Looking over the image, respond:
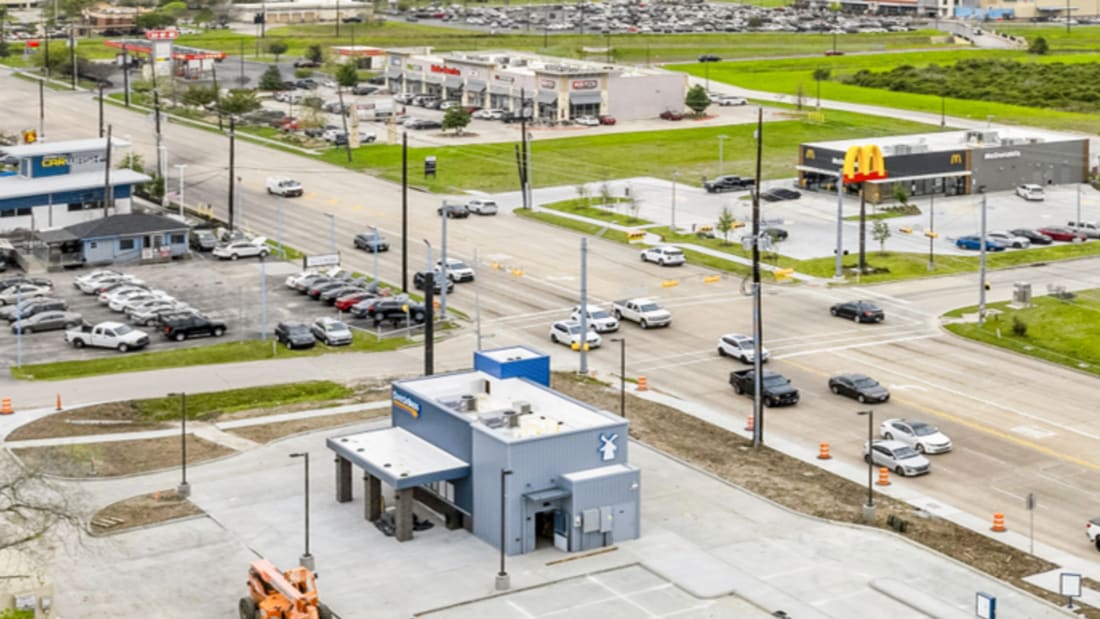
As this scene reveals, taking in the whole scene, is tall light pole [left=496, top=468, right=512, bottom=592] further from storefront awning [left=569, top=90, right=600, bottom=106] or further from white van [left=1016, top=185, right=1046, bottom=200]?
storefront awning [left=569, top=90, right=600, bottom=106]

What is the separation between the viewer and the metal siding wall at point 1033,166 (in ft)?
438

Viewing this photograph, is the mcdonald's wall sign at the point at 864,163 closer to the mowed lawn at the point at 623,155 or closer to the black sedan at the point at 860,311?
the mowed lawn at the point at 623,155

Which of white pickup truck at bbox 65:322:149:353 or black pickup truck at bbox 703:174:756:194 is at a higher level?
black pickup truck at bbox 703:174:756:194

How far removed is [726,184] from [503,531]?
271ft

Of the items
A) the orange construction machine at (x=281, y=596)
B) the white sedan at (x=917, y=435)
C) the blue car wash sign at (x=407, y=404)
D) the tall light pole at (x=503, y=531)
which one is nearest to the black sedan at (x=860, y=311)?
the white sedan at (x=917, y=435)

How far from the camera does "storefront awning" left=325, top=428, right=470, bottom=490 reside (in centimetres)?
5806

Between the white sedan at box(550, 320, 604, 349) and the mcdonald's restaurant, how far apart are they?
144ft

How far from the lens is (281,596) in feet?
163

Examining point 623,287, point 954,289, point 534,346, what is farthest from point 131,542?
point 954,289

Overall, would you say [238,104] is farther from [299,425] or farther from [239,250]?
[299,425]

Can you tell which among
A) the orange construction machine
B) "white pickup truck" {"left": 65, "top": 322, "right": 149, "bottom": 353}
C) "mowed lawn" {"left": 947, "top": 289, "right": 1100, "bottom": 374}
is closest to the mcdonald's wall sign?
"mowed lawn" {"left": 947, "top": 289, "right": 1100, "bottom": 374}

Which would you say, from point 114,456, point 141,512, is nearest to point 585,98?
point 114,456

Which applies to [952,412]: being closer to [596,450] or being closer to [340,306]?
[596,450]

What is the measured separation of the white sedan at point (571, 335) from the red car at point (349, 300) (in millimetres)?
12792
